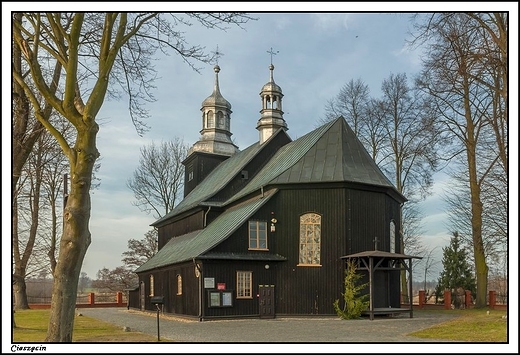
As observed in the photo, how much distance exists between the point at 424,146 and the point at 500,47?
57.1 feet

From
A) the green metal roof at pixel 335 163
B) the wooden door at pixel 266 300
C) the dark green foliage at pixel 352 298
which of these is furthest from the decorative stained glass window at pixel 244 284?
the green metal roof at pixel 335 163

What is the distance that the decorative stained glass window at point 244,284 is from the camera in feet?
76.2

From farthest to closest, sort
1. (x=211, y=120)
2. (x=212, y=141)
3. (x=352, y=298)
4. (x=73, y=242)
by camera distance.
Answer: (x=211, y=120), (x=212, y=141), (x=352, y=298), (x=73, y=242)

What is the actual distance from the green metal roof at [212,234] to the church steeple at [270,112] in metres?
5.92

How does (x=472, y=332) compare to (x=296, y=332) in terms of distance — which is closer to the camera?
(x=472, y=332)

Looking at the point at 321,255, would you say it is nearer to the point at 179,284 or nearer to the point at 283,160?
the point at 283,160

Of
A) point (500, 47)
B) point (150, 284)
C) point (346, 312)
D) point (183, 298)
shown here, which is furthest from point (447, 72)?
point (150, 284)

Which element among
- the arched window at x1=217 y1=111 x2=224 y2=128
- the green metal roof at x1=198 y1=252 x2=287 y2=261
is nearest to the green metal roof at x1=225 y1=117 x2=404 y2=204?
the green metal roof at x1=198 y1=252 x2=287 y2=261

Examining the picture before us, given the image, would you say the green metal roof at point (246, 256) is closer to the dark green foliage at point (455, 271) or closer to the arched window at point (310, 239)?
the arched window at point (310, 239)

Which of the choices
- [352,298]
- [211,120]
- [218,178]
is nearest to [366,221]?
[352,298]

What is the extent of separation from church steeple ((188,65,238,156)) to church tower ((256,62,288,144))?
18.4 feet

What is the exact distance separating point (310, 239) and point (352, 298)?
3112 mm

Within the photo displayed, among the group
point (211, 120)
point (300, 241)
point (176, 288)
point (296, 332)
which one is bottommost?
point (296, 332)

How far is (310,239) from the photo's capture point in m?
23.7
